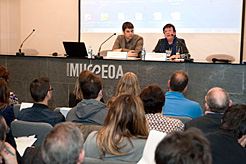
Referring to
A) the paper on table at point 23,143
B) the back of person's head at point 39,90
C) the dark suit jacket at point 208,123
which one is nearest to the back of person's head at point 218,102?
the dark suit jacket at point 208,123

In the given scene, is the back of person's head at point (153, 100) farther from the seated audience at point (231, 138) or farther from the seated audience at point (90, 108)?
the seated audience at point (231, 138)

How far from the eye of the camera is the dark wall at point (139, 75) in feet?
15.8

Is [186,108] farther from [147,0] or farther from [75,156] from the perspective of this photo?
[147,0]

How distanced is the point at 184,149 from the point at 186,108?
2352mm

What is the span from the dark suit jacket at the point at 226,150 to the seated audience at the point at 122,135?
1.36ft

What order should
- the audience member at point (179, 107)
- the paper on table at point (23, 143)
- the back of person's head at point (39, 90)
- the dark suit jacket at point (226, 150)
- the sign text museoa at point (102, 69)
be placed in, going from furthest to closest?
1. the sign text museoa at point (102, 69)
2. the audience member at point (179, 107)
3. the back of person's head at point (39, 90)
4. the paper on table at point (23, 143)
5. the dark suit jacket at point (226, 150)

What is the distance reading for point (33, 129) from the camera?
253 cm

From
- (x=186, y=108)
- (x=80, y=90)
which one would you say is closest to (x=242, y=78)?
(x=186, y=108)

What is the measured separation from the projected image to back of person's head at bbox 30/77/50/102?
14.6ft

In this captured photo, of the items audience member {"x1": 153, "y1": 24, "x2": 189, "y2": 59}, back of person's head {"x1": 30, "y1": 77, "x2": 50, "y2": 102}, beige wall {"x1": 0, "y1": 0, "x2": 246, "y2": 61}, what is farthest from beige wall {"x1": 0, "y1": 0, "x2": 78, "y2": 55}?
back of person's head {"x1": 30, "y1": 77, "x2": 50, "y2": 102}

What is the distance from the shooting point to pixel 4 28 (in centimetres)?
854

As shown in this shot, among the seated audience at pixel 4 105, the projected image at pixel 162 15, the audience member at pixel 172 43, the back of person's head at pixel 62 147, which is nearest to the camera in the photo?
the back of person's head at pixel 62 147

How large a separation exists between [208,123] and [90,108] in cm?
97

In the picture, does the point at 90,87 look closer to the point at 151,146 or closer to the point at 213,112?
the point at 213,112
